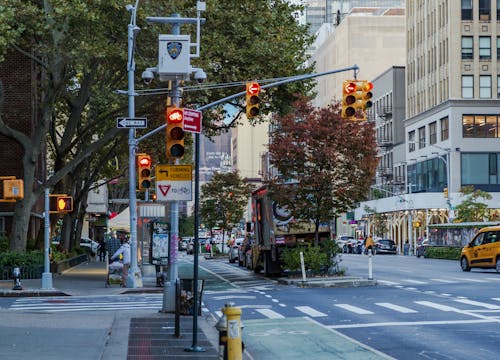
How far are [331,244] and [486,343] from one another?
20416 millimetres

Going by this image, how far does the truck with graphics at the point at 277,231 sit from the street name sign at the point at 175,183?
18177 mm

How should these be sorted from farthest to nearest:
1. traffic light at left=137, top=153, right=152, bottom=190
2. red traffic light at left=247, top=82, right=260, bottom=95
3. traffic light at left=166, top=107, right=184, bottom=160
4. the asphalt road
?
1. traffic light at left=137, top=153, right=152, bottom=190
2. red traffic light at left=247, top=82, right=260, bottom=95
3. traffic light at left=166, top=107, right=184, bottom=160
4. the asphalt road

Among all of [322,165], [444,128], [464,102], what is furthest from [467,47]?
[322,165]

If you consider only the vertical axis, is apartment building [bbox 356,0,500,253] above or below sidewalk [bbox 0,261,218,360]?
above

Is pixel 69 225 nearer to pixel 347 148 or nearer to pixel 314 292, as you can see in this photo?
pixel 347 148

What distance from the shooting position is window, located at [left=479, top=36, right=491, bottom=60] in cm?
8669

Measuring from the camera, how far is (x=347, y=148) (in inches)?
1442

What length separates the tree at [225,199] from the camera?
3332 inches

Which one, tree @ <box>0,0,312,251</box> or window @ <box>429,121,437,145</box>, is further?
window @ <box>429,121,437,145</box>

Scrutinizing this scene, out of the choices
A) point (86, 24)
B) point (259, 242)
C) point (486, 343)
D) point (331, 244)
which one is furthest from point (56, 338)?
point (259, 242)

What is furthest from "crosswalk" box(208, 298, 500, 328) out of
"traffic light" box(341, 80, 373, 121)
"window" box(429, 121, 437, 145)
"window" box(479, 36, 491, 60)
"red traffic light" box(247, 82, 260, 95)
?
"window" box(429, 121, 437, 145)

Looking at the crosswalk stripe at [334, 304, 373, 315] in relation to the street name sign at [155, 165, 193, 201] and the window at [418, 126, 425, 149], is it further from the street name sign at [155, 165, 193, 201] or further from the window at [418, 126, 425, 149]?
the window at [418, 126, 425, 149]

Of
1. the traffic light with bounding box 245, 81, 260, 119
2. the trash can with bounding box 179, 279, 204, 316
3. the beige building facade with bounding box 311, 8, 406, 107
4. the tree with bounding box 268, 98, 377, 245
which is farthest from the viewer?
the beige building facade with bounding box 311, 8, 406, 107

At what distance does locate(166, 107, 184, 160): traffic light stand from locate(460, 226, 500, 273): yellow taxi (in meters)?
25.4
